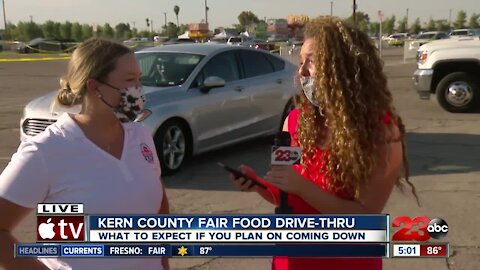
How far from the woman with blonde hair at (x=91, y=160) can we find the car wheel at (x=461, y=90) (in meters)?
10.6

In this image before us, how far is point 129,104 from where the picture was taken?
230 cm

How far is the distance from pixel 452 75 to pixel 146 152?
1067 centimetres

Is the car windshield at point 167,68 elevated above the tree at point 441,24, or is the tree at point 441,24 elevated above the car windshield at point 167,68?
the car windshield at point 167,68

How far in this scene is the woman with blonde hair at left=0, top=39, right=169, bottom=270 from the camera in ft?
6.24

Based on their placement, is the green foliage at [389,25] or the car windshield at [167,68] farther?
the green foliage at [389,25]

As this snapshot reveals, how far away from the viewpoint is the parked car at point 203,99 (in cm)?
675

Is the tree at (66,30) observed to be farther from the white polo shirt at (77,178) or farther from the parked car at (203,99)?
the white polo shirt at (77,178)

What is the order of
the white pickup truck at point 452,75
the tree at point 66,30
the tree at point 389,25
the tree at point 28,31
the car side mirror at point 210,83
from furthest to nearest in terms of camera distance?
the tree at point 389,25 < the tree at point 66,30 < the tree at point 28,31 < the white pickup truck at point 452,75 < the car side mirror at point 210,83

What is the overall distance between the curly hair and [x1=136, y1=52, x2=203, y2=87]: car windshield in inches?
211

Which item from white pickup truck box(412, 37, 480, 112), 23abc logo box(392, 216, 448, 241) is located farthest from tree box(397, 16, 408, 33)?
23abc logo box(392, 216, 448, 241)

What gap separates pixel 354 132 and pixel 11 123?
10528 millimetres

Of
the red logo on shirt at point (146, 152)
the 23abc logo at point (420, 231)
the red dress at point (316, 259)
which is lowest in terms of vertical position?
the 23abc logo at point (420, 231)

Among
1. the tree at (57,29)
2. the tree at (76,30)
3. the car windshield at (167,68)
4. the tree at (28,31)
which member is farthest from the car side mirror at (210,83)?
the tree at (57,29)

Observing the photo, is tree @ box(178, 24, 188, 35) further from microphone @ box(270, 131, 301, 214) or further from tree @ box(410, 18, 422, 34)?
microphone @ box(270, 131, 301, 214)
